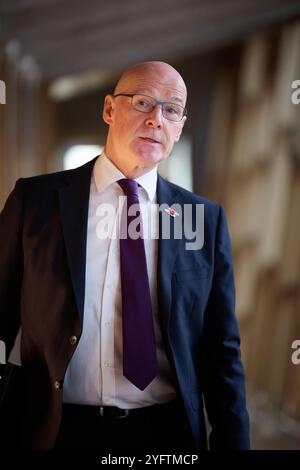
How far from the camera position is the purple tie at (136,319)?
1555 mm

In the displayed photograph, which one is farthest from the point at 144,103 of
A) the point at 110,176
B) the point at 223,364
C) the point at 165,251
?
the point at 223,364

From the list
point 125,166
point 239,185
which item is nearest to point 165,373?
point 125,166

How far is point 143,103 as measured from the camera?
5.45 feet

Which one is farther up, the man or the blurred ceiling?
the blurred ceiling

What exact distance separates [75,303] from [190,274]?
0.40 meters

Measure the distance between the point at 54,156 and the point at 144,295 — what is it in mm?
2379

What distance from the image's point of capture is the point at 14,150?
9.94 feet

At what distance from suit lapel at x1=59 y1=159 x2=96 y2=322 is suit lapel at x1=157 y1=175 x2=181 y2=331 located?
25cm

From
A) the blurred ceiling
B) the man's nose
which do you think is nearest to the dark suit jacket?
the man's nose

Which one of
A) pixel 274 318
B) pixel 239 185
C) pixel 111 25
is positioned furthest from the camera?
pixel 239 185

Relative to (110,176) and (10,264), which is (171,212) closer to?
(110,176)

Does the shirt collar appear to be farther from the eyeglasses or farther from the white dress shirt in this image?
the eyeglasses

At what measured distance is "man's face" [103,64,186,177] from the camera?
1646mm

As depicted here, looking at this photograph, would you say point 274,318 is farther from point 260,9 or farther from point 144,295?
point 144,295
